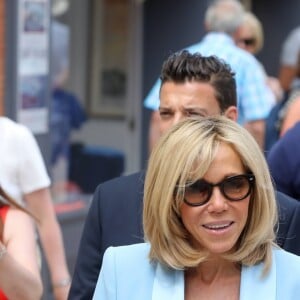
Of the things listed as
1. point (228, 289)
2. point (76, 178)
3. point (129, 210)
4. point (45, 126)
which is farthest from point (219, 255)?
point (76, 178)

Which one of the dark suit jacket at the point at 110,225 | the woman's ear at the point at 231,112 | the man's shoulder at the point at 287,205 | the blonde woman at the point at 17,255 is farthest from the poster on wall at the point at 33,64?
the man's shoulder at the point at 287,205

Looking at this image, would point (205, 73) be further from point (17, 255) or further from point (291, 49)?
point (291, 49)

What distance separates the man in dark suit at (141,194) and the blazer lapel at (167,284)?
53 cm

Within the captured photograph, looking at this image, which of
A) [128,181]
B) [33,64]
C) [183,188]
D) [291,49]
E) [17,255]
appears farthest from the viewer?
[291,49]

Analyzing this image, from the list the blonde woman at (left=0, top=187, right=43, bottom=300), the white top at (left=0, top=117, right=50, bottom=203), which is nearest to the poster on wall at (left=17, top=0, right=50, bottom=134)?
the white top at (left=0, top=117, right=50, bottom=203)

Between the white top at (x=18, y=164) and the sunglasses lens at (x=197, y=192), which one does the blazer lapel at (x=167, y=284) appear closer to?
the sunglasses lens at (x=197, y=192)

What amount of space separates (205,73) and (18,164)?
1.09m

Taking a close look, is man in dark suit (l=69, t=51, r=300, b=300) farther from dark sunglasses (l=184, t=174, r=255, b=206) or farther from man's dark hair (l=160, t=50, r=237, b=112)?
dark sunglasses (l=184, t=174, r=255, b=206)

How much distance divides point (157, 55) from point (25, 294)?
17.8 feet

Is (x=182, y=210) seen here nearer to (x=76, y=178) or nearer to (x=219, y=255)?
(x=219, y=255)

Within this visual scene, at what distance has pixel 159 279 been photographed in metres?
2.75

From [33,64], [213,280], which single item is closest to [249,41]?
[33,64]

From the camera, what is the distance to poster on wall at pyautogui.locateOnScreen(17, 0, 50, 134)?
622 cm

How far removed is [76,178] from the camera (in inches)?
301
